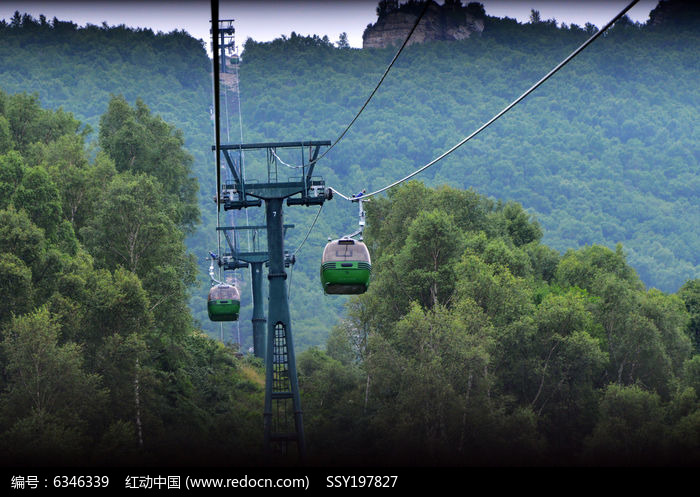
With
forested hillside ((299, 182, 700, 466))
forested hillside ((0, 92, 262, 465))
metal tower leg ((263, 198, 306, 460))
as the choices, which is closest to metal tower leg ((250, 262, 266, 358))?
forested hillside ((0, 92, 262, 465))

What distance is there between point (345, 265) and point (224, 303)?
18755mm

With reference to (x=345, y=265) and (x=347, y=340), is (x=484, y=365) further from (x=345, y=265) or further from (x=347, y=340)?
(x=345, y=265)

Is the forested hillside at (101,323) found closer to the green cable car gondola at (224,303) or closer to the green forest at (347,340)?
the green forest at (347,340)

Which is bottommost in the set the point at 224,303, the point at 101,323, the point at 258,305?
the point at 258,305

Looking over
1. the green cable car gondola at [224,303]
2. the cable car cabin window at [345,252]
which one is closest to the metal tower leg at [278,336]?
the cable car cabin window at [345,252]

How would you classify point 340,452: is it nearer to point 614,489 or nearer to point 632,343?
point 632,343

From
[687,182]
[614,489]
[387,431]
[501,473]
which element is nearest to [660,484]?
[614,489]

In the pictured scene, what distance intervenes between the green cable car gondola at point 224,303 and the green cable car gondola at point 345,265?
710 inches

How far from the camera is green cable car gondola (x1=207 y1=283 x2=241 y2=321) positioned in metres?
52.1

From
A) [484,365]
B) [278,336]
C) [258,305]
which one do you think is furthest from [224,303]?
[258,305]

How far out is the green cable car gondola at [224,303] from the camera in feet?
171

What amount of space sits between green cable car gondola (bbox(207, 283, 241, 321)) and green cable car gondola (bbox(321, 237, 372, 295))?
18.0 m

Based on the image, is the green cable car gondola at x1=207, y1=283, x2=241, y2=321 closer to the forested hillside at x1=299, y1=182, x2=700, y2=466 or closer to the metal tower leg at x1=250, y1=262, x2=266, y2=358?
the forested hillside at x1=299, y1=182, x2=700, y2=466

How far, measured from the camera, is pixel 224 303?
52125 mm
